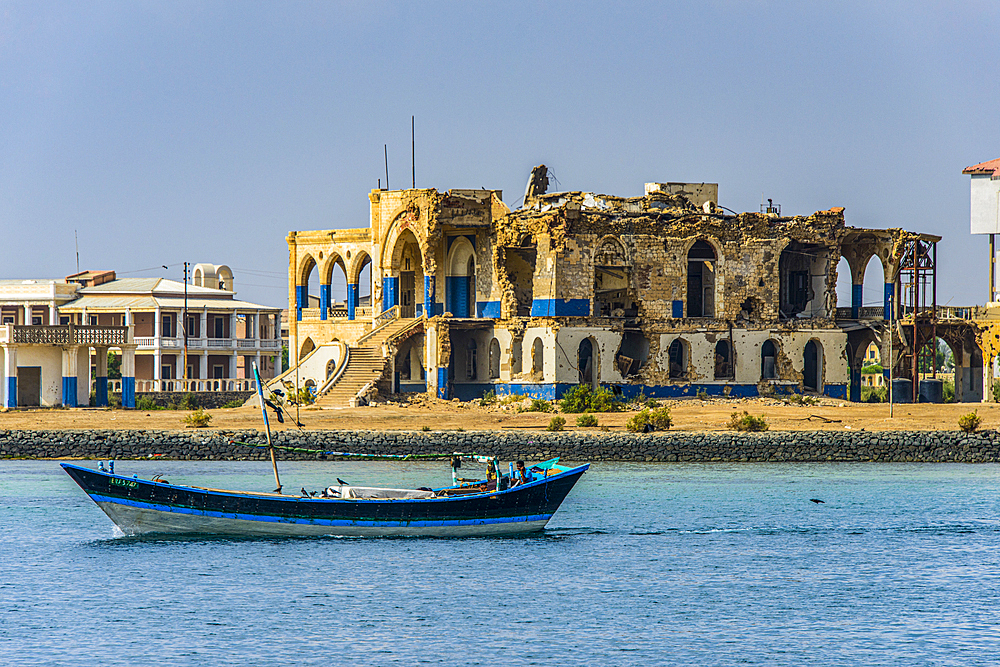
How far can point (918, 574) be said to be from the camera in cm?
3080

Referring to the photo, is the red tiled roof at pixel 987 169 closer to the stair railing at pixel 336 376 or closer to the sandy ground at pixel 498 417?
the sandy ground at pixel 498 417

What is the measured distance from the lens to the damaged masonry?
191 ft

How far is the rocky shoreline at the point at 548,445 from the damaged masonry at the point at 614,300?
22.3ft

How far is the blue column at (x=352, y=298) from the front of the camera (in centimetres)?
6773

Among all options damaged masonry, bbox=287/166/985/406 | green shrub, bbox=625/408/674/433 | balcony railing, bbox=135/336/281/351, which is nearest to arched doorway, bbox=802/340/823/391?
damaged masonry, bbox=287/166/985/406

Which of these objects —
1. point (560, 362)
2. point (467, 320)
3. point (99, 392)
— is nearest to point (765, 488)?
point (560, 362)

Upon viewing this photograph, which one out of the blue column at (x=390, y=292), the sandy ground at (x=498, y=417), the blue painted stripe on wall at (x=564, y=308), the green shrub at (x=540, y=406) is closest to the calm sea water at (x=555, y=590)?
the sandy ground at (x=498, y=417)

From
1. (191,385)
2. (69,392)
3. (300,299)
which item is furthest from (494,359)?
(191,385)

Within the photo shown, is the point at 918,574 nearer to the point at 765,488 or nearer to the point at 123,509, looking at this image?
the point at 765,488

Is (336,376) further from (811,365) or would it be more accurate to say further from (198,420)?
(811,365)

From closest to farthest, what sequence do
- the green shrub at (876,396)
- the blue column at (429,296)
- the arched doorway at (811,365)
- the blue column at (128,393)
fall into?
the blue column at (429,296), the blue column at (128,393), the arched doorway at (811,365), the green shrub at (876,396)

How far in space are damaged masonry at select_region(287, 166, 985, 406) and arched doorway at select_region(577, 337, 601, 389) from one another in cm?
7

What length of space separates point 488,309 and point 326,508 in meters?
30.7

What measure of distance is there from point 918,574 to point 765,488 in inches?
512
